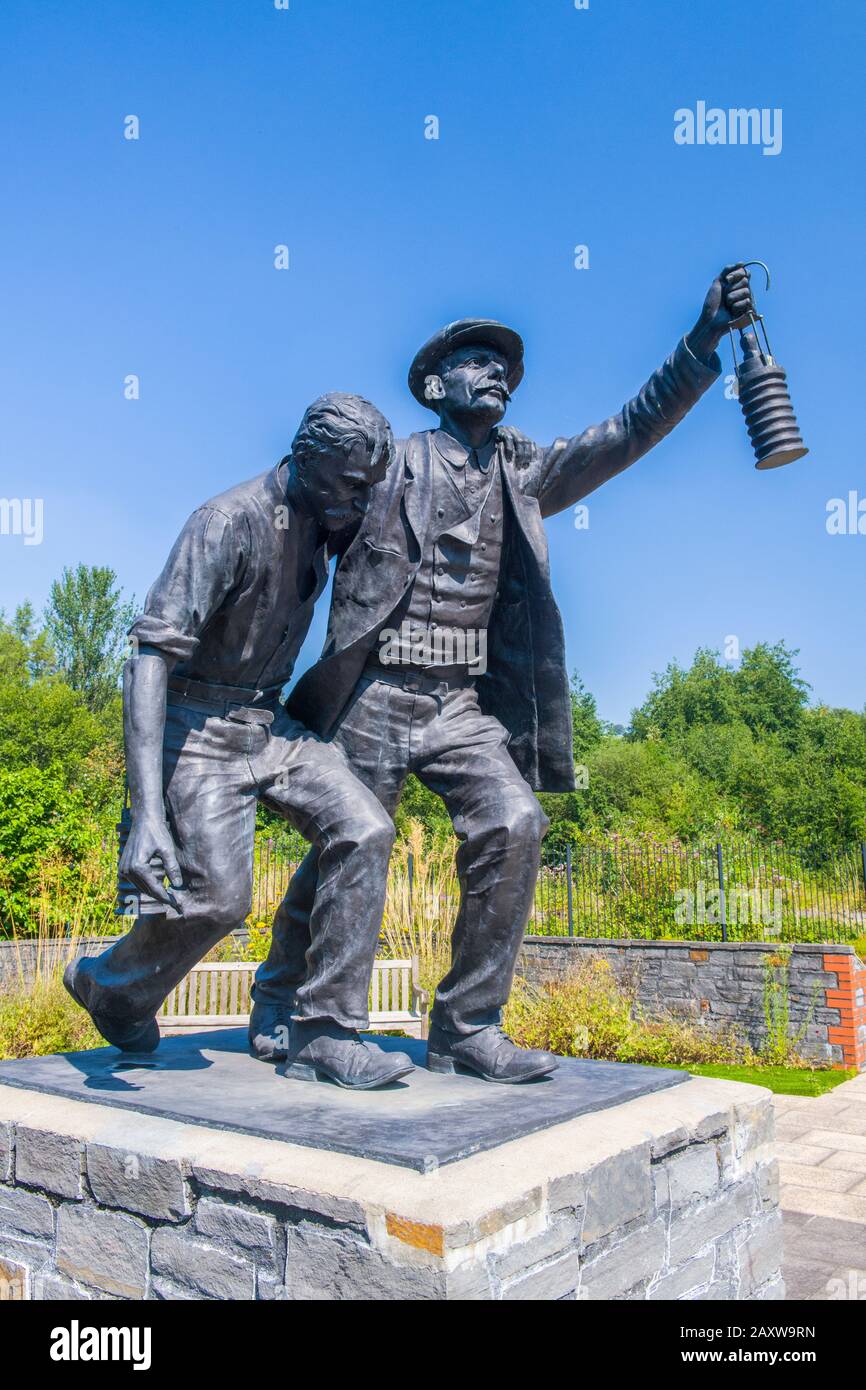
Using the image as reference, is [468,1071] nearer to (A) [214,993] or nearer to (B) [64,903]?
(A) [214,993]

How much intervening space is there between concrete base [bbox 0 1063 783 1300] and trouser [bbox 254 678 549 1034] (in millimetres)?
610

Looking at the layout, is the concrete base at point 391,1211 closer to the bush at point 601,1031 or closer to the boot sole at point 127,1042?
the boot sole at point 127,1042

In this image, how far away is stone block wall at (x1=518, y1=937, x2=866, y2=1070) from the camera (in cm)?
985

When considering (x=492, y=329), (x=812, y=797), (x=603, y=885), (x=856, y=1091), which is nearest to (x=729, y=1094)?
(x=492, y=329)

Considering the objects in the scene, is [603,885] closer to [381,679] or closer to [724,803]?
[381,679]

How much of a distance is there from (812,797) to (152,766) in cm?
3087

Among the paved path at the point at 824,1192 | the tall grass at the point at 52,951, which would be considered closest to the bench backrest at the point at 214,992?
the tall grass at the point at 52,951

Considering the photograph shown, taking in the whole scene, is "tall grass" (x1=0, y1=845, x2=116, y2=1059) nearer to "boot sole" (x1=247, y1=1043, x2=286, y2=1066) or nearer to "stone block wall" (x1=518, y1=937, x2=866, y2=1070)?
"boot sole" (x1=247, y1=1043, x2=286, y2=1066)

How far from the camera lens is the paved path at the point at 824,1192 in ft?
14.1

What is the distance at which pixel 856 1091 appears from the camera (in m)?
8.67

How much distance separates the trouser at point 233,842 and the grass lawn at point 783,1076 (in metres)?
6.05

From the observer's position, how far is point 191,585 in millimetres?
3432

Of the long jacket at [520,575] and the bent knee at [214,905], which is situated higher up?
the long jacket at [520,575]

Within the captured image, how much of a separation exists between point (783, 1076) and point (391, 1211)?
311 inches
